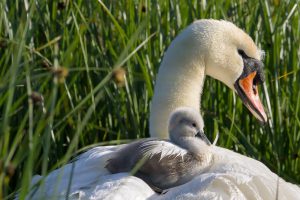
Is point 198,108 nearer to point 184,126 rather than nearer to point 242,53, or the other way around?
point 242,53

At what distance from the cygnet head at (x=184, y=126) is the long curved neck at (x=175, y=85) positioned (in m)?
0.31

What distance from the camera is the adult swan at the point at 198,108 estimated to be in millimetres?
3432

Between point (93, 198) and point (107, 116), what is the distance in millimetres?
1745

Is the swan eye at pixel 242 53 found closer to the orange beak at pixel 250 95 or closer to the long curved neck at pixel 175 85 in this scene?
the orange beak at pixel 250 95

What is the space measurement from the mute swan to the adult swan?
0.06 metres

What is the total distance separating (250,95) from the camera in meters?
4.68

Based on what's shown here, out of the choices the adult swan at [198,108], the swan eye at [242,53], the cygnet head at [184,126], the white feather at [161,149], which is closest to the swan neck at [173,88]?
the adult swan at [198,108]

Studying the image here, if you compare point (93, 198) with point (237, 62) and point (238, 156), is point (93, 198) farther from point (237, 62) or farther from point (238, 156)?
point (237, 62)

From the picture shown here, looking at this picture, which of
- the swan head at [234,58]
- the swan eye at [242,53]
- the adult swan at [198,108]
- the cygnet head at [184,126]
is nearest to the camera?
the adult swan at [198,108]

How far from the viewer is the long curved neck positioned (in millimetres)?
4305

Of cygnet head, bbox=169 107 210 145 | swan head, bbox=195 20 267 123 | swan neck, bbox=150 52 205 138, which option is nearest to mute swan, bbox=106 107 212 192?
cygnet head, bbox=169 107 210 145

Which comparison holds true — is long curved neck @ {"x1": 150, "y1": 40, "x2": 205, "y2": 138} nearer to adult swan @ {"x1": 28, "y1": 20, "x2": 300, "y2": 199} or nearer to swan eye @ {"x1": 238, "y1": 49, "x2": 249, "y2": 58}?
adult swan @ {"x1": 28, "y1": 20, "x2": 300, "y2": 199}

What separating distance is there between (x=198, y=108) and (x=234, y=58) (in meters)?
0.31

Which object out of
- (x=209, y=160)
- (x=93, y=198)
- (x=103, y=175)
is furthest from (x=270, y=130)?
(x=93, y=198)
